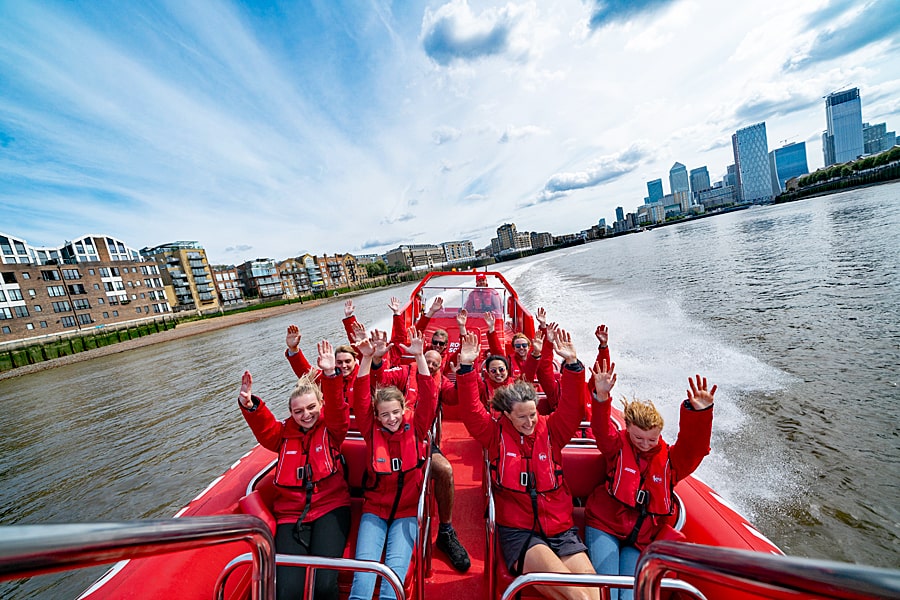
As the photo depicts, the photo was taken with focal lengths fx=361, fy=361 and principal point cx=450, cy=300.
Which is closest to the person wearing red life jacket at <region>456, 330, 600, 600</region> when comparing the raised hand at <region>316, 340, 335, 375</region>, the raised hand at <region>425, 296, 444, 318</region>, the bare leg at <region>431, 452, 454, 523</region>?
the bare leg at <region>431, 452, 454, 523</region>

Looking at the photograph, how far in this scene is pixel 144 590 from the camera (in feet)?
7.39

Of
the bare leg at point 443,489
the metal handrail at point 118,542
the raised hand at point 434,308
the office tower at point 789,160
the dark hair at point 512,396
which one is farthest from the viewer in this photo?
the office tower at point 789,160

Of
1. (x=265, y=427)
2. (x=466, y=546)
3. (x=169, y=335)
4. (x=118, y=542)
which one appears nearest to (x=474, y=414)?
(x=466, y=546)

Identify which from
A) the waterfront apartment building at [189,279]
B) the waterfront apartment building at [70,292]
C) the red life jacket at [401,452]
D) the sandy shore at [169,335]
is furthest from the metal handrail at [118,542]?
the waterfront apartment building at [189,279]

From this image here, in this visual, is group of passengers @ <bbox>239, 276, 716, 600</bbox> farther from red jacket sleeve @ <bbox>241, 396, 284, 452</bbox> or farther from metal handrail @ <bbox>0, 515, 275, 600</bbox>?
metal handrail @ <bbox>0, 515, 275, 600</bbox>

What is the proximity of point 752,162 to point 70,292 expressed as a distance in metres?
225

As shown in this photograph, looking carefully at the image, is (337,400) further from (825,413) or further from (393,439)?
(825,413)

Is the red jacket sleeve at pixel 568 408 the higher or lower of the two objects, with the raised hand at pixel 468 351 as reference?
lower

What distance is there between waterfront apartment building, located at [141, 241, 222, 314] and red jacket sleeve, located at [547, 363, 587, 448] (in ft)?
197

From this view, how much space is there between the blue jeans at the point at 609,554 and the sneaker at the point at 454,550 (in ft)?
2.89

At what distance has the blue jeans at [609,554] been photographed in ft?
7.27

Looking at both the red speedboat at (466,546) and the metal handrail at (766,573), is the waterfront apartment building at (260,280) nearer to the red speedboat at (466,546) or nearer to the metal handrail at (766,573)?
the red speedboat at (466,546)

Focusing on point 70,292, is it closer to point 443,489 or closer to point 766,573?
point 443,489

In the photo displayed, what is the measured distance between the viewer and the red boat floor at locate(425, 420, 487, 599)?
252cm
